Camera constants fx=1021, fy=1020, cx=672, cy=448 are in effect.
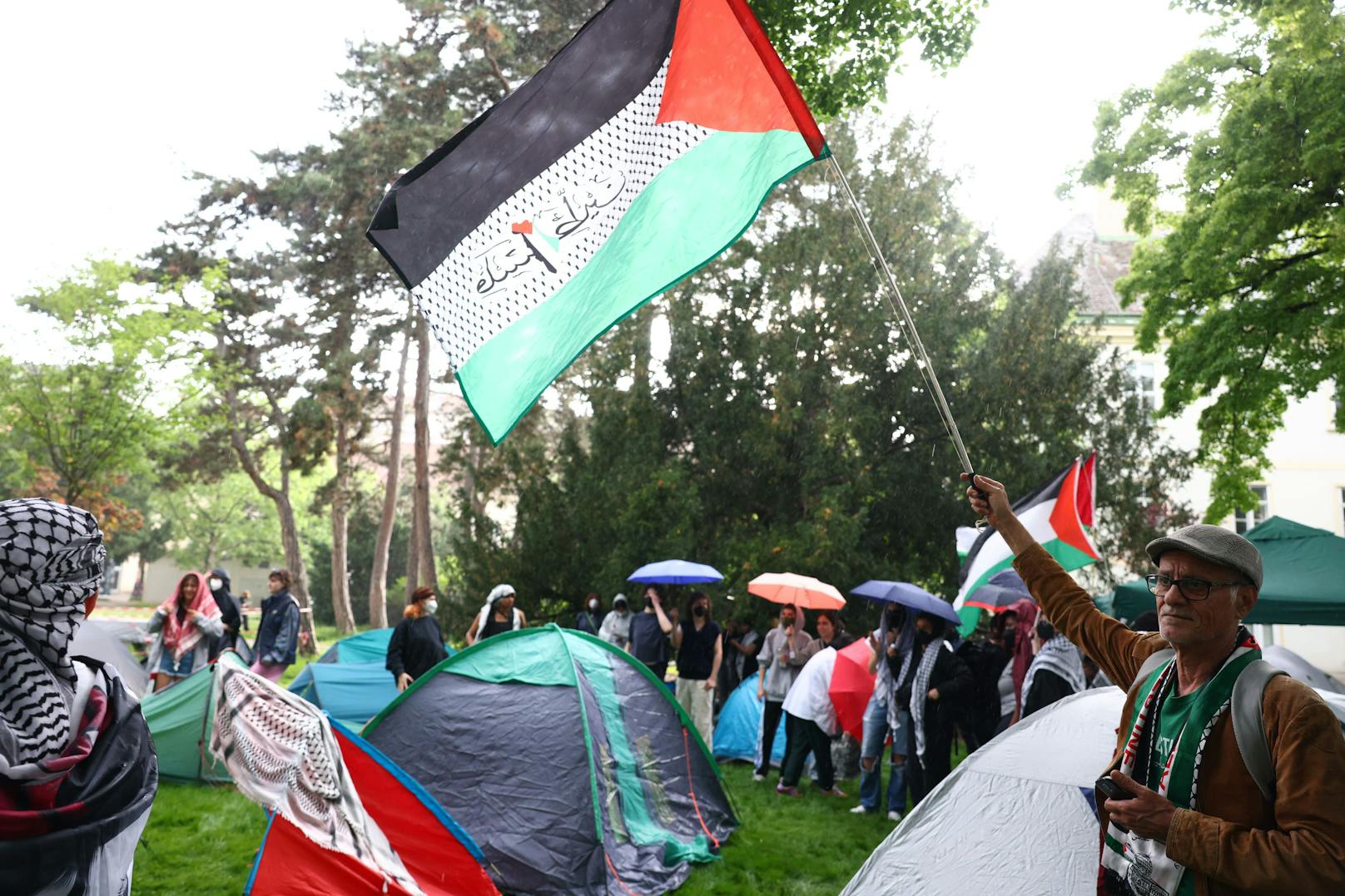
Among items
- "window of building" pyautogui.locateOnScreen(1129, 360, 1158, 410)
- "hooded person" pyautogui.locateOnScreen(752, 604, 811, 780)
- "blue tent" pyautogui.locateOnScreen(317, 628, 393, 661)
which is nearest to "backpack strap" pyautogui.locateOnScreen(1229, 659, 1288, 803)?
"hooded person" pyautogui.locateOnScreen(752, 604, 811, 780)

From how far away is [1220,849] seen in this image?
2055 mm

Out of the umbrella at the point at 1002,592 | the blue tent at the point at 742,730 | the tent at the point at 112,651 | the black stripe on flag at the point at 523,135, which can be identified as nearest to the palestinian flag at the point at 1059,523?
the umbrella at the point at 1002,592

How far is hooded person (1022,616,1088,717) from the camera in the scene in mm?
6891

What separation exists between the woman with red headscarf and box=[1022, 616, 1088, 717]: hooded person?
6857mm

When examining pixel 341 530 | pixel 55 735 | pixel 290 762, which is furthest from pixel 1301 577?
pixel 341 530

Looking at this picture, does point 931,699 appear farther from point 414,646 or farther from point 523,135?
point 523,135

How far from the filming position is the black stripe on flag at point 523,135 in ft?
12.5

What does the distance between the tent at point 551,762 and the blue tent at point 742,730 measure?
3.65 m

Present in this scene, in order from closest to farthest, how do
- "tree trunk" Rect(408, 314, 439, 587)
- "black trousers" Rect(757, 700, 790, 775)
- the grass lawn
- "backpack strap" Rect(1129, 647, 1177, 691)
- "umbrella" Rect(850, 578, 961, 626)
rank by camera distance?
"backpack strap" Rect(1129, 647, 1177, 691) → the grass lawn → "umbrella" Rect(850, 578, 961, 626) → "black trousers" Rect(757, 700, 790, 775) → "tree trunk" Rect(408, 314, 439, 587)

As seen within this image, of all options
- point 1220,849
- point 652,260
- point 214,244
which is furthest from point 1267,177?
point 214,244

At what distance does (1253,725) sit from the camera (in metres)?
2.13

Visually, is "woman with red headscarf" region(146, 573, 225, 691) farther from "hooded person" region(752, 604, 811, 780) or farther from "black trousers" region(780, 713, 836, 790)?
"black trousers" region(780, 713, 836, 790)

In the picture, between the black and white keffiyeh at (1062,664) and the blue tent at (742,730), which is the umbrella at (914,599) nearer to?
the black and white keffiyeh at (1062,664)

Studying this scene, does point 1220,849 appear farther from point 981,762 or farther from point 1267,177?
point 1267,177
